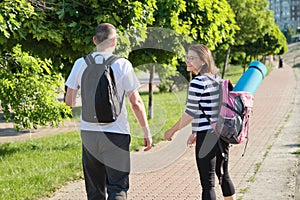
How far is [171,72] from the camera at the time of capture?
73.0 feet

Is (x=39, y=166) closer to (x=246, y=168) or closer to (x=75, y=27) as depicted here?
(x=75, y=27)

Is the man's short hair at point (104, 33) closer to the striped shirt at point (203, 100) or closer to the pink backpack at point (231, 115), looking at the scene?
the striped shirt at point (203, 100)

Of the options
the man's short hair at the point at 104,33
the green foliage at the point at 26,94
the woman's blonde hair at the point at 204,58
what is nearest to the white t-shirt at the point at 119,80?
the man's short hair at the point at 104,33

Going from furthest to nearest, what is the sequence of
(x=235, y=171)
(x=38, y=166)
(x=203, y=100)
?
(x=38, y=166) → (x=235, y=171) → (x=203, y=100)

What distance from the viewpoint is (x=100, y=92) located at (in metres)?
4.80

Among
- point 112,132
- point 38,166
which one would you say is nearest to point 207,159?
point 112,132

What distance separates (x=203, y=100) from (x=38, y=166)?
522 centimetres

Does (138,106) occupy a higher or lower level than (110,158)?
higher

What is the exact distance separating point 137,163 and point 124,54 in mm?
1939

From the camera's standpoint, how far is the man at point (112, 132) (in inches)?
190

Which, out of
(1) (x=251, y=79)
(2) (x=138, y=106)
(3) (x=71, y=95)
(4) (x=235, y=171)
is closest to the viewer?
(2) (x=138, y=106)

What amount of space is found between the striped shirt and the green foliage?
18.6 feet

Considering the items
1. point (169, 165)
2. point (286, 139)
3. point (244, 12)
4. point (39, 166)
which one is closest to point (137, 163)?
point (169, 165)

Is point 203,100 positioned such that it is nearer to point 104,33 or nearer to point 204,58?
point 204,58
